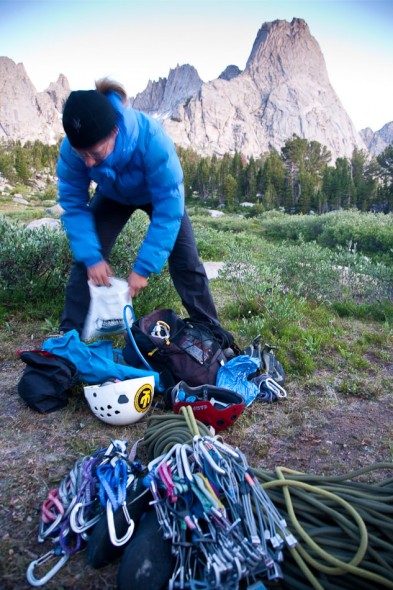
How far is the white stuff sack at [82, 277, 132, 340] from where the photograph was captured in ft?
10.1

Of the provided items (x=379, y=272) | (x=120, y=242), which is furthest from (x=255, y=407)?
(x=379, y=272)

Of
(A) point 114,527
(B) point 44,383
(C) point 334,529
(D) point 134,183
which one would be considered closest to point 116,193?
(D) point 134,183

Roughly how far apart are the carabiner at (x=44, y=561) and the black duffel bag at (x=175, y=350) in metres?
1.46

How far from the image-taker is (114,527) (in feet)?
5.07

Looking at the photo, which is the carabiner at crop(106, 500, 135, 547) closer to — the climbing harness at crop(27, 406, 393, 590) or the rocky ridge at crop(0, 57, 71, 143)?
the climbing harness at crop(27, 406, 393, 590)

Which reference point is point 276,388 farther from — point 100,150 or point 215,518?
point 100,150

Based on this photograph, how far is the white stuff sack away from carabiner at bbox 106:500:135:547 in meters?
1.70

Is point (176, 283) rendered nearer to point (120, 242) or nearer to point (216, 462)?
point (120, 242)

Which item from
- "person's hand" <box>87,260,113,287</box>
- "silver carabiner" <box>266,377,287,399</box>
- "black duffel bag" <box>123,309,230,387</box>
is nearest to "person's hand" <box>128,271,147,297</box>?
"person's hand" <box>87,260,113,287</box>

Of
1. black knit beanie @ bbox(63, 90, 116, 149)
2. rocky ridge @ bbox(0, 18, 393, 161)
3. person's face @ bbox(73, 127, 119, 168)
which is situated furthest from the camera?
rocky ridge @ bbox(0, 18, 393, 161)

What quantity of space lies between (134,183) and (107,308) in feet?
3.40

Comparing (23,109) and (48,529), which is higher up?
(23,109)

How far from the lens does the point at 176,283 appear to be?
3613mm

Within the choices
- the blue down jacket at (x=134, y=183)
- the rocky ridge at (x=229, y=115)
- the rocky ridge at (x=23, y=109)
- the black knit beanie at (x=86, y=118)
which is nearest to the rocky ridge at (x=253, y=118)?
the rocky ridge at (x=229, y=115)
